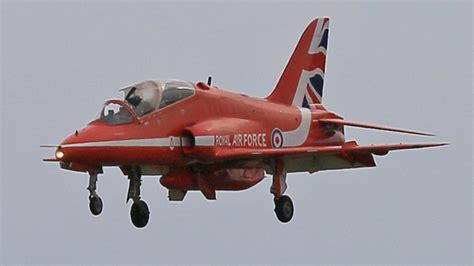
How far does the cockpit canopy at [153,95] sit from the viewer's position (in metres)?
35.2

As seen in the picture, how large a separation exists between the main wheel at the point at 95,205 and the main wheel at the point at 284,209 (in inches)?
165

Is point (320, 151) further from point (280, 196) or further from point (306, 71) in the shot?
point (306, 71)

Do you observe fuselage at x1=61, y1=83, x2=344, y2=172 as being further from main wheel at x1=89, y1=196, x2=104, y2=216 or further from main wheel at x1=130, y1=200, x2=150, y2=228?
main wheel at x1=130, y1=200, x2=150, y2=228

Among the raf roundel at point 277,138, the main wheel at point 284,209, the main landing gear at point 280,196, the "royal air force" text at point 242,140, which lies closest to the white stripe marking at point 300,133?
the raf roundel at point 277,138

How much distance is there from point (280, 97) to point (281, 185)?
3519mm

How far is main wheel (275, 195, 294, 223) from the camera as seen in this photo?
37344mm

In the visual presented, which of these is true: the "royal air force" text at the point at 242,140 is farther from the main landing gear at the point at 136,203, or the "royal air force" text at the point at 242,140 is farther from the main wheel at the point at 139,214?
the main wheel at the point at 139,214

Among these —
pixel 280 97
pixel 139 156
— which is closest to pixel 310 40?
pixel 280 97

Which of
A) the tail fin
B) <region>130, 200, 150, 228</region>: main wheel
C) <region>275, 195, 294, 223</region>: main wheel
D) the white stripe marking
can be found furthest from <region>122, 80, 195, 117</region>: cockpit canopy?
the tail fin

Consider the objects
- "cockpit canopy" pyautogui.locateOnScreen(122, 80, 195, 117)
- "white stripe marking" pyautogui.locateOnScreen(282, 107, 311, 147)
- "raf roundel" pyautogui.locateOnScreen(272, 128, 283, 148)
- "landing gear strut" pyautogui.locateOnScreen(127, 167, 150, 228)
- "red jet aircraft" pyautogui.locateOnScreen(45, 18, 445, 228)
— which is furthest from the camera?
"white stripe marking" pyautogui.locateOnScreen(282, 107, 311, 147)

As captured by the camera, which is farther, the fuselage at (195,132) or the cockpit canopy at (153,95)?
the cockpit canopy at (153,95)

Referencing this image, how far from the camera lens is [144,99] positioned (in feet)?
116

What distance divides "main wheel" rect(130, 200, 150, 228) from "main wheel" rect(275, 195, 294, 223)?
2.87m

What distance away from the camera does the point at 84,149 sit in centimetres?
3372
